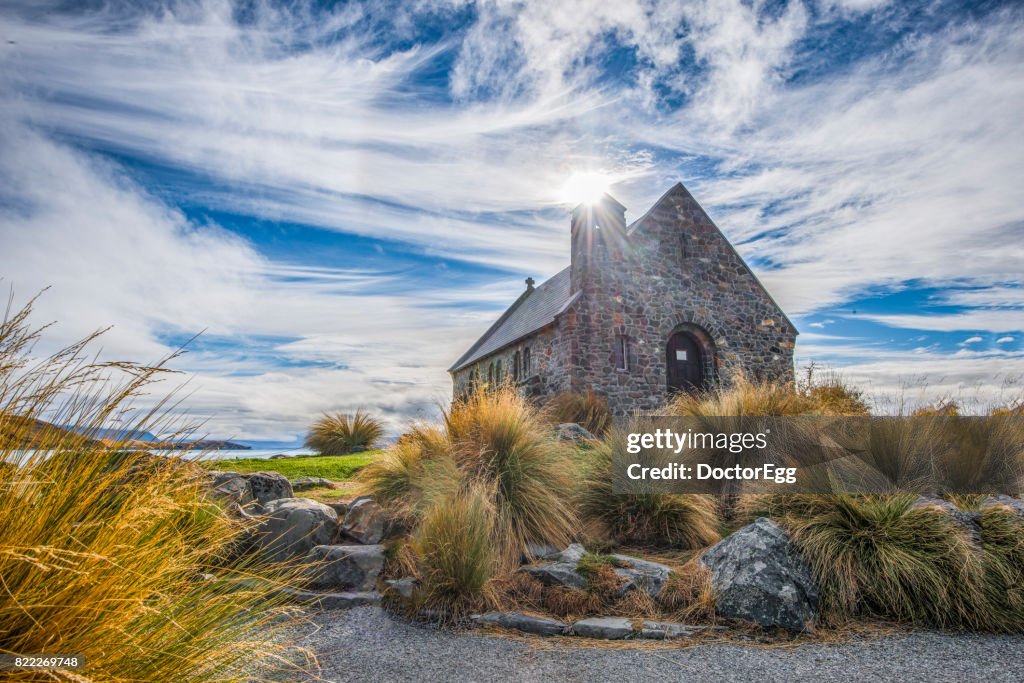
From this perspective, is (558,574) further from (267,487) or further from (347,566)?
(267,487)

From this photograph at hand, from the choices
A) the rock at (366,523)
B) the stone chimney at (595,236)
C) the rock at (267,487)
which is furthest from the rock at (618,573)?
the stone chimney at (595,236)

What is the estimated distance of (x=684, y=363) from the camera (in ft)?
52.3

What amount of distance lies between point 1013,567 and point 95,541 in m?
6.06

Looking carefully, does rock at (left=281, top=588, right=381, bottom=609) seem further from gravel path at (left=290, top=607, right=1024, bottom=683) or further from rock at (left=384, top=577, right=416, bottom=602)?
gravel path at (left=290, top=607, right=1024, bottom=683)

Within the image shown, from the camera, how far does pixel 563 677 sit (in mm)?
3432

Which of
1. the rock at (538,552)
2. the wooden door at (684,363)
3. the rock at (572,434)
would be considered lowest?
the rock at (538,552)

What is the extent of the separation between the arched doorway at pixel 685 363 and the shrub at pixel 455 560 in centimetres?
1190

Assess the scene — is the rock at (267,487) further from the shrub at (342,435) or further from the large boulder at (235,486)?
the shrub at (342,435)

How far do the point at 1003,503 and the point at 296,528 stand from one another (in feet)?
21.8

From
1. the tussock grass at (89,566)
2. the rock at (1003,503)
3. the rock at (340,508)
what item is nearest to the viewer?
the tussock grass at (89,566)

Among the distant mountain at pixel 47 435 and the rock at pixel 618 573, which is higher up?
the distant mountain at pixel 47 435

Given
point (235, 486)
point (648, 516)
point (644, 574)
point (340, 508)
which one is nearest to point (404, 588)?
point (644, 574)

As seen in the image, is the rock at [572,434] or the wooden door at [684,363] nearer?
the rock at [572,434]

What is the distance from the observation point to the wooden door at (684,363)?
51.7 feet
